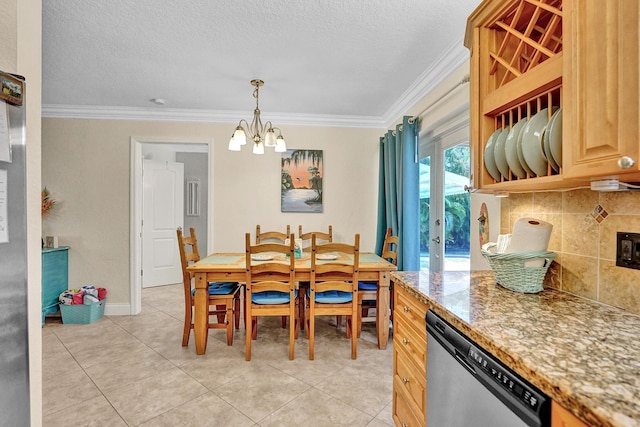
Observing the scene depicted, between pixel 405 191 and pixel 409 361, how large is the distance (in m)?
1.90

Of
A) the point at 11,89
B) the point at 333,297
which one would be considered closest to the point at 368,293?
the point at 333,297

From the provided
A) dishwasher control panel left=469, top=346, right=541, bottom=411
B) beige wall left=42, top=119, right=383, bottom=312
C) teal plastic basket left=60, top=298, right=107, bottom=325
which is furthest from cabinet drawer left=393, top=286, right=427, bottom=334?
teal plastic basket left=60, top=298, right=107, bottom=325

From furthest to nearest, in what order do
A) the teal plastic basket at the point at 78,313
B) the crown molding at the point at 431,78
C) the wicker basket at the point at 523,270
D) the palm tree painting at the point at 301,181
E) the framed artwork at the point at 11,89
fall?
the palm tree painting at the point at 301,181, the teal plastic basket at the point at 78,313, the crown molding at the point at 431,78, the wicker basket at the point at 523,270, the framed artwork at the point at 11,89

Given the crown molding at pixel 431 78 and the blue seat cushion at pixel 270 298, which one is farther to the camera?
the blue seat cushion at pixel 270 298

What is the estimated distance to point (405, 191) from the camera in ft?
10.1

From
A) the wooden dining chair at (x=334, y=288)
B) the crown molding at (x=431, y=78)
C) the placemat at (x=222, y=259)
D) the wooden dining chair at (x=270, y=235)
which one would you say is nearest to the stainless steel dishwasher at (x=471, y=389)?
the wooden dining chair at (x=334, y=288)

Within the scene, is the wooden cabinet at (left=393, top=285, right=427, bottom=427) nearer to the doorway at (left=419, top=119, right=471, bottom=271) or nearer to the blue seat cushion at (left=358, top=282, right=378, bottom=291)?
the blue seat cushion at (left=358, top=282, right=378, bottom=291)

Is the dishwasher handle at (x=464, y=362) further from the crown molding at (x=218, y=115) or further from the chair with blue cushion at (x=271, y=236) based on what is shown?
the chair with blue cushion at (x=271, y=236)

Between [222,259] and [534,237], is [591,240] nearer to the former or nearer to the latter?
[534,237]

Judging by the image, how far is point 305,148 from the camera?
390 cm

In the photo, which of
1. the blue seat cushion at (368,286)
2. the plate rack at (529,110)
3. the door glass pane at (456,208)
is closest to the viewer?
the plate rack at (529,110)

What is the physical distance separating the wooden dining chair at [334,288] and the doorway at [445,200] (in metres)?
0.90

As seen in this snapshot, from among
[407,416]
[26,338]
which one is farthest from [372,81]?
[26,338]

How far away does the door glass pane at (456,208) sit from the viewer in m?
2.59
